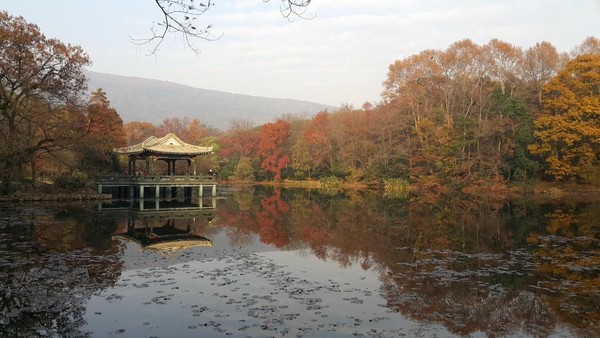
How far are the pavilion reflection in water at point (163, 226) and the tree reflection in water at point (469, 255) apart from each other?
1.49 metres

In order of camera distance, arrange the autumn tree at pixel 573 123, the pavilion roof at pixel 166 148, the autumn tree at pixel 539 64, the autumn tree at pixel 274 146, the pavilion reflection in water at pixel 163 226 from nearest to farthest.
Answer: the pavilion reflection in water at pixel 163 226, the pavilion roof at pixel 166 148, the autumn tree at pixel 573 123, the autumn tree at pixel 539 64, the autumn tree at pixel 274 146

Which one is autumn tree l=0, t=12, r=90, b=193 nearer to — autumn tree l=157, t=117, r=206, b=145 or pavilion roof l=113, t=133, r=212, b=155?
pavilion roof l=113, t=133, r=212, b=155

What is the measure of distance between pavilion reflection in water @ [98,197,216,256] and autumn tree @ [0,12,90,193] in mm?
5678

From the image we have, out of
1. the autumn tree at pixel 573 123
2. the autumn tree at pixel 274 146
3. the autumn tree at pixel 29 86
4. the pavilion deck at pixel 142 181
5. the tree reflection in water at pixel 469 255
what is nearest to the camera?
the tree reflection in water at pixel 469 255

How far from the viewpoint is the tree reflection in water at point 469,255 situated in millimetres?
7957

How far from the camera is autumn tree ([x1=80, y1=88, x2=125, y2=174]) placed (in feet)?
100.0

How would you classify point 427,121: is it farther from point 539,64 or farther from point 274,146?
A: point 274,146

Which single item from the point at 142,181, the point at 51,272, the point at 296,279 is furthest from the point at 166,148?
the point at 296,279

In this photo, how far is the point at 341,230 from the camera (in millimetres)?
18562

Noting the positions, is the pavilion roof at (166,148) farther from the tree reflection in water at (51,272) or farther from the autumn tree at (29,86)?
the tree reflection in water at (51,272)

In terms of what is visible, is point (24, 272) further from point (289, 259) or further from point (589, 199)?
point (589, 199)

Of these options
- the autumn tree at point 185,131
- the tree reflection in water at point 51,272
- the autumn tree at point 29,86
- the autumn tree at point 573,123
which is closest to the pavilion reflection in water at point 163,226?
the tree reflection in water at point 51,272

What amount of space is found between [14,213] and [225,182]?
4254 cm

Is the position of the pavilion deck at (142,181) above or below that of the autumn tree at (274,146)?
below
